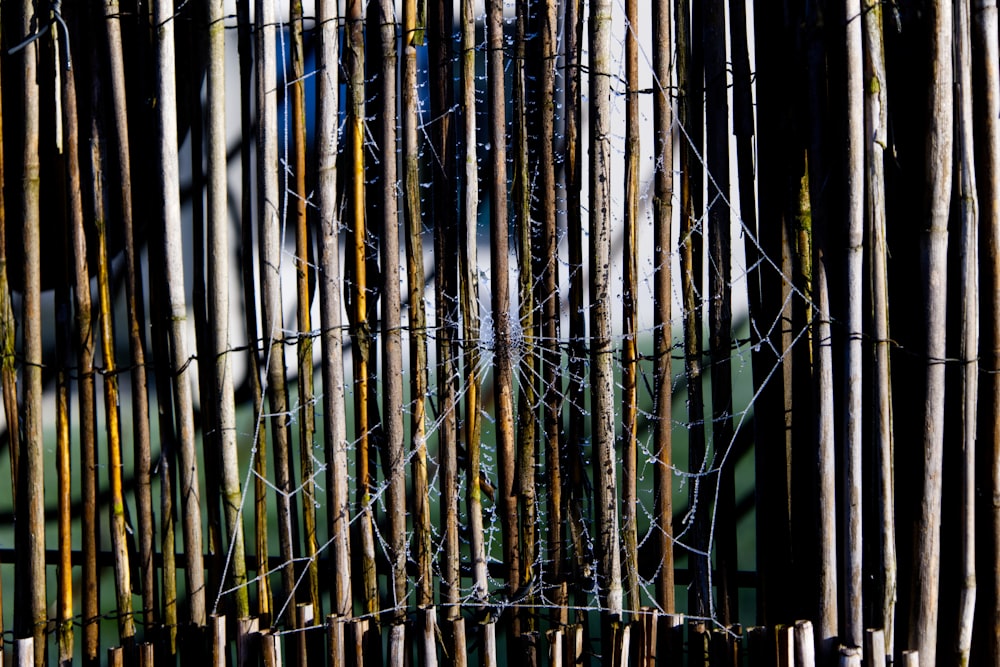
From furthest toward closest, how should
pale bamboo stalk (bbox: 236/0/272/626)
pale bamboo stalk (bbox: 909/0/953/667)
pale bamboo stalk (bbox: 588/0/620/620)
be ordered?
pale bamboo stalk (bbox: 236/0/272/626)
pale bamboo stalk (bbox: 588/0/620/620)
pale bamboo stalk (bbox: 909/0/953/667)

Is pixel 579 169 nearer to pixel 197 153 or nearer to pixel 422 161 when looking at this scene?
pixel 422 161

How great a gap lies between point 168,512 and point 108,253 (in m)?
0.62

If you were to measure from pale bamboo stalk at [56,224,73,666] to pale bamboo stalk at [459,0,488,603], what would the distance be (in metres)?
0.95

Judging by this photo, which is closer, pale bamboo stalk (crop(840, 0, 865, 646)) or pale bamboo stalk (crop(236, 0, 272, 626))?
pale bamboo stalk (crop(840, 0, 865, 646))

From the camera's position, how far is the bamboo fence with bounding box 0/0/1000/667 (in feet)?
5.80

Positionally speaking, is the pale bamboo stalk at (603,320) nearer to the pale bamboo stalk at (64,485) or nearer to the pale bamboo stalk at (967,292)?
the pale bamboo stalk at (967,292)

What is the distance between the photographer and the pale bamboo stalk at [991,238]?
68.1 inches

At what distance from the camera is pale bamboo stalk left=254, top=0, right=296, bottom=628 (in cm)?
188

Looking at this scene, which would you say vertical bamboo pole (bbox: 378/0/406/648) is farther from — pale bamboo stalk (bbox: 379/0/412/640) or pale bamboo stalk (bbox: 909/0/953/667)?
pale bamboo stalk (bbox: 909/0/953/667)

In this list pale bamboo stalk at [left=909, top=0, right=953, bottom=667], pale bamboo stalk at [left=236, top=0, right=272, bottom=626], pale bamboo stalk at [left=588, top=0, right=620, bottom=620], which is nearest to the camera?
pale bamboo stalk at [left=909, top=0, right=953, bottom=667]

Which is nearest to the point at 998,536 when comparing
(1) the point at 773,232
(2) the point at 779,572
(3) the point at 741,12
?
(2) the point at 779,572

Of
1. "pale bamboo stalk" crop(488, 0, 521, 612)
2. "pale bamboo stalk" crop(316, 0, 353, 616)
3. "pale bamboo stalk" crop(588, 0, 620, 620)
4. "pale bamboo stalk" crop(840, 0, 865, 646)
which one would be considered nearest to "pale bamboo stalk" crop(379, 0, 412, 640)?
"pale bamboo stalk" crop(316, 0, 353, 616)

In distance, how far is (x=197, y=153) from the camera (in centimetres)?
200

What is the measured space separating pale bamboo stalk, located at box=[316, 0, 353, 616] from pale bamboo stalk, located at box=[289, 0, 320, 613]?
0.16 feet
